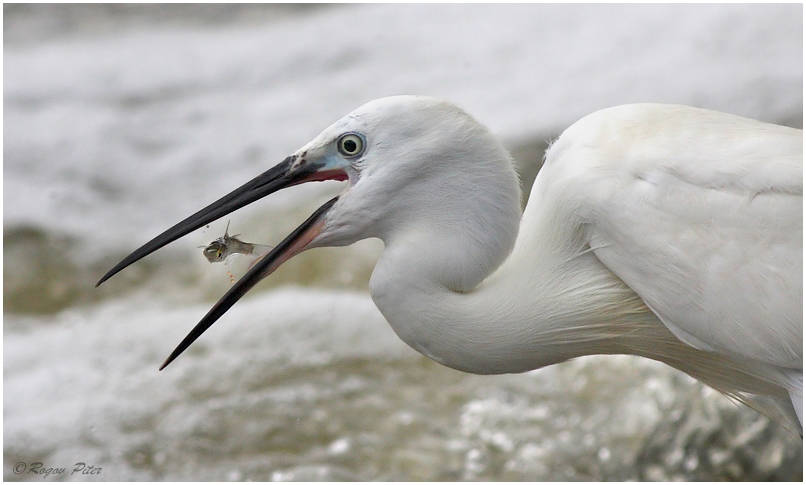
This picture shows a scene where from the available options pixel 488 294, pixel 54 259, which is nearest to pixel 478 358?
pixel 488 294

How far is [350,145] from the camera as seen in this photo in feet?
6.51

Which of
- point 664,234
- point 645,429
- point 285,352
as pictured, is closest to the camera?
point 664,234

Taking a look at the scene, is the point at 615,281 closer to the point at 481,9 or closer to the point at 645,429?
the point at 645,429

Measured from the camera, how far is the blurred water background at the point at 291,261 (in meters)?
3.65

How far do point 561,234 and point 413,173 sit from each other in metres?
0.42

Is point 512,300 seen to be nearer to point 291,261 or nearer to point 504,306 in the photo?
point 504,306

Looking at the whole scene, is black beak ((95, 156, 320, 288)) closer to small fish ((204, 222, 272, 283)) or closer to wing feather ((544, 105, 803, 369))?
small fish ((204, 222, 272, 283))

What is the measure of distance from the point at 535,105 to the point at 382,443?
3862 mm

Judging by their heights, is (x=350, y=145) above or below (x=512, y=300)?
above

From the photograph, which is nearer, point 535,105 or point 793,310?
point 793,310

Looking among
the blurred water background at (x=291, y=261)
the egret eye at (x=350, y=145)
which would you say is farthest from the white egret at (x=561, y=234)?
the blurred water background at (x=291, y=261)

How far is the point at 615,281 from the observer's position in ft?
7.10

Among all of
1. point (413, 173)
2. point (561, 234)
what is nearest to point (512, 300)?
point (561, 234)

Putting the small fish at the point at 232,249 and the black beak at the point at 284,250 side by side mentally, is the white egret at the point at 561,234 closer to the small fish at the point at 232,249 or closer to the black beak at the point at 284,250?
the black beak at the point at 284,250
